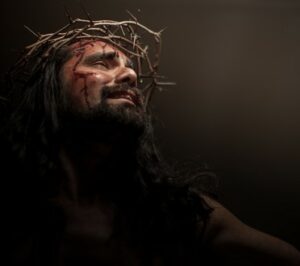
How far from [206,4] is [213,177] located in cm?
57

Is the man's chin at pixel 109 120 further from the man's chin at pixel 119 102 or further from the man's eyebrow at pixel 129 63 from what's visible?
the man's eyebrow at pixel 129 63

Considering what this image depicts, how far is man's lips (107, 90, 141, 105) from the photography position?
58.7 inches

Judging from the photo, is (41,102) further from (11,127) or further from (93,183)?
(93,183)

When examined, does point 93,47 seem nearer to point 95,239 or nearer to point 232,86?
point 232,86

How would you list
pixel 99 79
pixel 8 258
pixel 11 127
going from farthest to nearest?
pixel 11 127, pixel 99 79, pixel 8 258

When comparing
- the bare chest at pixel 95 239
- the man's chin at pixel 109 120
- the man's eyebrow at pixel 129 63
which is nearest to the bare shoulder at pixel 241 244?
the bare chest at pixel 95 239

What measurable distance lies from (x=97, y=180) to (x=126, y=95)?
273 mm

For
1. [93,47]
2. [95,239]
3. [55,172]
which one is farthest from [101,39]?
[95,239]

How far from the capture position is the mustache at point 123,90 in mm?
1489

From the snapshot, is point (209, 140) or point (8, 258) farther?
point (209, 140)

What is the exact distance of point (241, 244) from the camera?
1474mm

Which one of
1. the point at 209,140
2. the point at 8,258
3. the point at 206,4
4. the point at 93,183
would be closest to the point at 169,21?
the point at 206,4

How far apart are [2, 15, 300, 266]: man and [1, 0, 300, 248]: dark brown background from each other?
0.38ft

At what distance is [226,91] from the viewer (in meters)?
1.68
